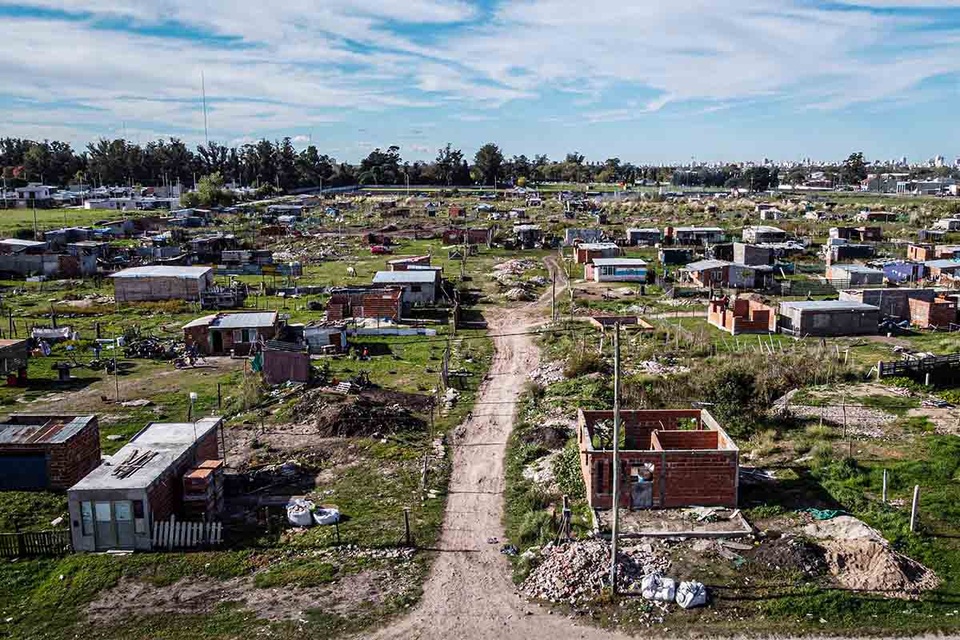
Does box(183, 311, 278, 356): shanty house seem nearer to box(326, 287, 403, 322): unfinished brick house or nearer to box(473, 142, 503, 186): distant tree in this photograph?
box(326, 287, 403, 322): unfinished brick house

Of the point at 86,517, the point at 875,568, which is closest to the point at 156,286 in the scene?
the point at 86,517

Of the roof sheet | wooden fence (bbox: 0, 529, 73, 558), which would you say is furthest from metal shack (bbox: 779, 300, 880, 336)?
wooden fence (bbox: 0, 529, 73, 558)

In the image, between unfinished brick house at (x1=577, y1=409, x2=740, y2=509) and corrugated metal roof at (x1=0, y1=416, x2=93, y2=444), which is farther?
corrugated metal roof at (x1=0, y1=416, x2=93, y2=444)

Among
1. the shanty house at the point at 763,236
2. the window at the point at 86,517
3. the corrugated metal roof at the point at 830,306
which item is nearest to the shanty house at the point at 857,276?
the corrugated metal roof at the point at 830,306

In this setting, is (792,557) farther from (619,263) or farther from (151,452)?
(619,263)

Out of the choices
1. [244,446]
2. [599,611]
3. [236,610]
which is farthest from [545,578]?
[244,446]

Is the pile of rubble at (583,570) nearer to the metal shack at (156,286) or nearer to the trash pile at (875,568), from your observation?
the trash pile at (875,568)
